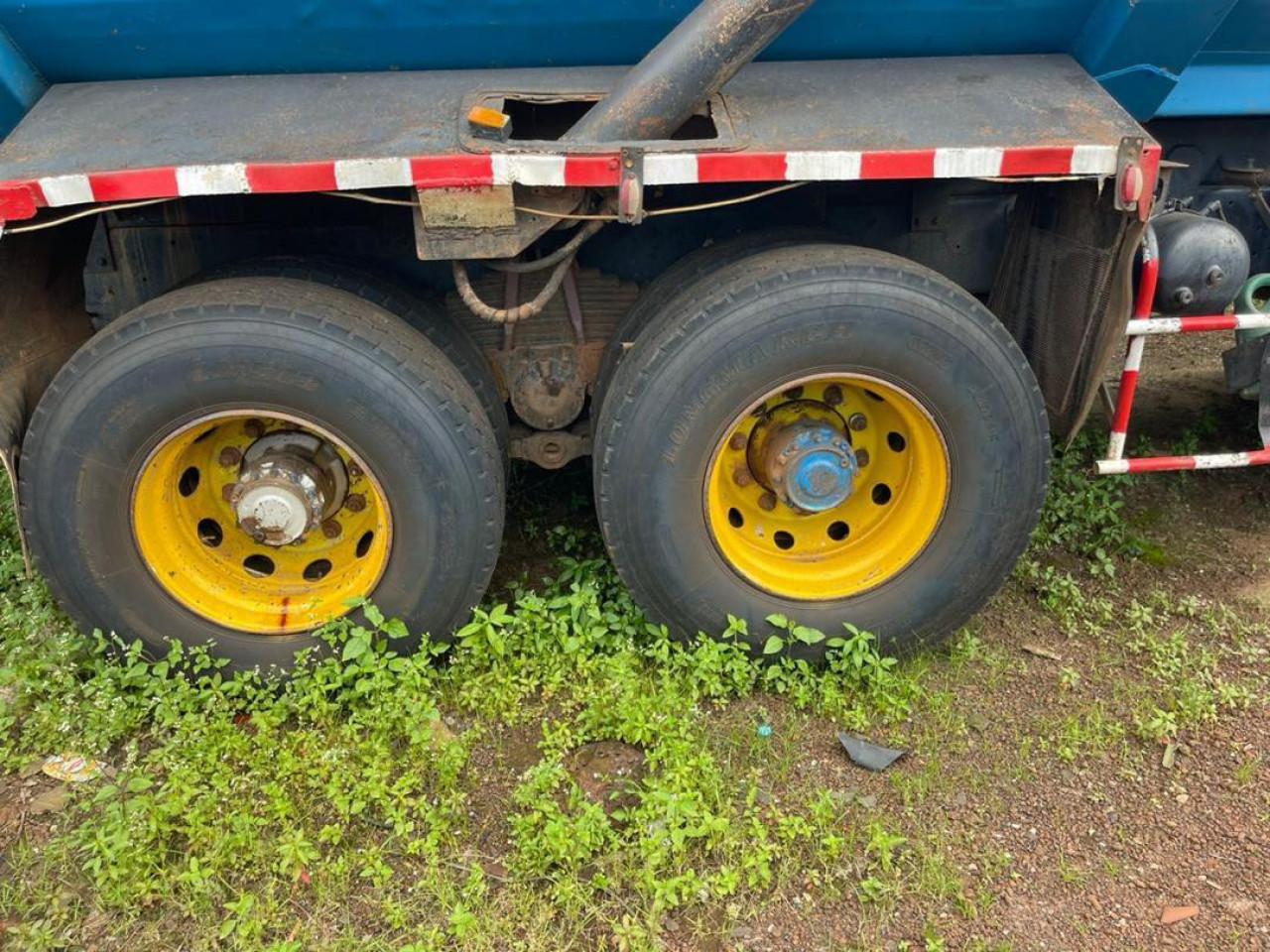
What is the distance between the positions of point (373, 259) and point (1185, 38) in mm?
2540

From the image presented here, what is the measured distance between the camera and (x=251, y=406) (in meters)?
2.78

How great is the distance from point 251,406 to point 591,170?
1170 mm

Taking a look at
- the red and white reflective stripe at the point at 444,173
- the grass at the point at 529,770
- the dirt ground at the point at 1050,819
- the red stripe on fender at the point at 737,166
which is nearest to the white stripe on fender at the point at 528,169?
the red and white reflective stripe at the point at 444,173

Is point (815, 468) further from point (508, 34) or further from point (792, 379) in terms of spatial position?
point (508, 34)

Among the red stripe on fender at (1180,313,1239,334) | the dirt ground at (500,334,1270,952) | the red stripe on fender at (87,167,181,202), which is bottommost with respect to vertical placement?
the dirt ground at (500,334,1270,952)

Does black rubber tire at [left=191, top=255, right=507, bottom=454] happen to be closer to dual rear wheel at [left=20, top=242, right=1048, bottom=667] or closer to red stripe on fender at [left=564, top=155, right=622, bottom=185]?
dual rear wheel at [left=20, top=242, right=1048, bottom=667]

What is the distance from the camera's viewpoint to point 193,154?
8.29 feet

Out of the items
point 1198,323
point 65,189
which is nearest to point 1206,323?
point 1198,323

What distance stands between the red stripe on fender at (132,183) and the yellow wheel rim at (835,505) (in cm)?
167

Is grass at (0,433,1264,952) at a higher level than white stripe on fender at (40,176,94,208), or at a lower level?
lower

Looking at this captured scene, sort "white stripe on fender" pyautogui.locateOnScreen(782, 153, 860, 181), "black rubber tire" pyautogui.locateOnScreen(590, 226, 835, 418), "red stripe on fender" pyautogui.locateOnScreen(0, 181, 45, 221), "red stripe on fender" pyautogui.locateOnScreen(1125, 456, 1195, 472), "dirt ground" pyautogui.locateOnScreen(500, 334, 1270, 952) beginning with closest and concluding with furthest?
"dirt ground" pyautogui.locateOnScreen(500, 334, 1270, 952) < "red stripe on fender" pyautogui.locateOnScreen(0, 181, 45, 221) < "white stripe on fender" pyautogui.locateOnScreen(782, 153, 860, 181) < "black rubber tire" pyautogui.locateOnScreen(590, 226, 835, 418) < "red stripe on fender" pyautogui.locateOnScreen(1125, 456, 1195, 472)

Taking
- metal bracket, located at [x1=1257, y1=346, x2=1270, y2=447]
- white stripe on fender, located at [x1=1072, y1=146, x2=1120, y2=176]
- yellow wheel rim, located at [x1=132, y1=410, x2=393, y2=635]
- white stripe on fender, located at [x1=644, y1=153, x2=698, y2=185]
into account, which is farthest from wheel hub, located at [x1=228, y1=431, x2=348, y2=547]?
metal bracket, located at [x1=1257, y1=346, x2=1270, y2=447]

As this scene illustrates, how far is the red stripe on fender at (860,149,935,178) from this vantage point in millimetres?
2562

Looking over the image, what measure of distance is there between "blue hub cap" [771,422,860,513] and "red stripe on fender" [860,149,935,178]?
0.81m
